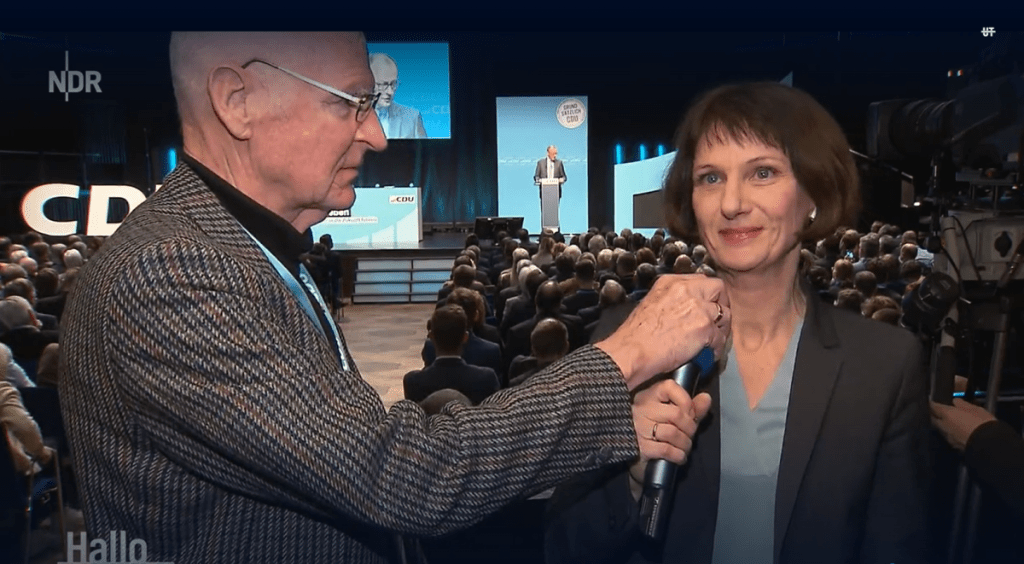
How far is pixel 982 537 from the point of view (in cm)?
195

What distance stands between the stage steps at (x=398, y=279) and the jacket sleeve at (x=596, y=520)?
6.46m

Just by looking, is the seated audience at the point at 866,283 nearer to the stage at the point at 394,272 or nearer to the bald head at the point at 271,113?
the bald head at the point at 271,113

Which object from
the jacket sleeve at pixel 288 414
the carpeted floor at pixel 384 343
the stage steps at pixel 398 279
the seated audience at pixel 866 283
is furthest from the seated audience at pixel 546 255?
the jacket sleeve at pixel 288 414

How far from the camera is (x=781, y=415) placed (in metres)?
1.27

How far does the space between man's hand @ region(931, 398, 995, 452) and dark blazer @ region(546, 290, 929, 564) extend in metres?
0.42

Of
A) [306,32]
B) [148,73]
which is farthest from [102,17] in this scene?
[148,73]

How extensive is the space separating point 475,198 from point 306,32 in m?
12.9

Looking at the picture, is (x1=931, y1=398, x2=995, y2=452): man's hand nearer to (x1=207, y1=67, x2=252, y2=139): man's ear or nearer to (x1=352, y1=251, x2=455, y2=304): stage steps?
(x1=207, y1=67, x2=252, y2=139): man's ear

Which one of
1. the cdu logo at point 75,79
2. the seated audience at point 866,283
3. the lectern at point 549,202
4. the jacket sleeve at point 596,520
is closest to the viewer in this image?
the jacket sleeve at point 596,520

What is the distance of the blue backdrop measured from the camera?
1073 centimetres

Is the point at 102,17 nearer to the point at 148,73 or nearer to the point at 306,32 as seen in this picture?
the point at 306,32

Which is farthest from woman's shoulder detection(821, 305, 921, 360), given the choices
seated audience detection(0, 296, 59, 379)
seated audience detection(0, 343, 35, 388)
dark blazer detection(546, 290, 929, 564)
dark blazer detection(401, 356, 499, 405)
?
seated audience detection(0, 296, 59, 379)

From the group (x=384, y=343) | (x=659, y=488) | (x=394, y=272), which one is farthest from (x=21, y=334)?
(x=394, y=272)

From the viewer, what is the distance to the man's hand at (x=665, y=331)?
0.81m
